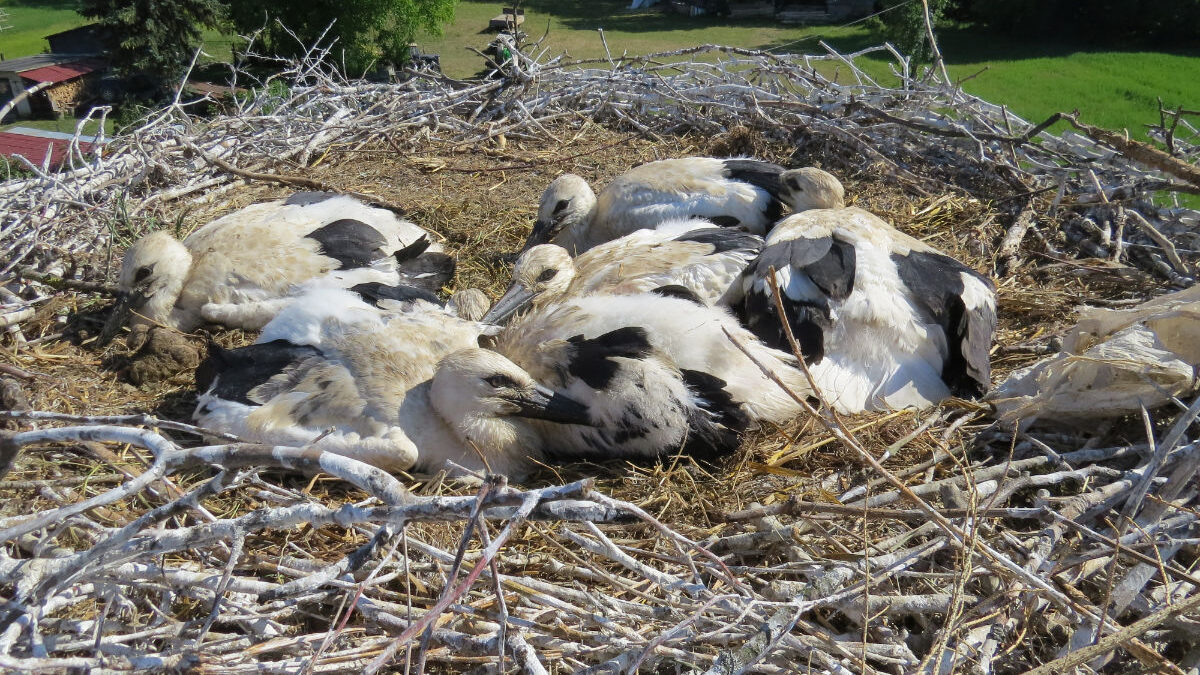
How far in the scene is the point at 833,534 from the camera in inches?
91.3

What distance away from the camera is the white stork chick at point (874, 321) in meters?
3.00

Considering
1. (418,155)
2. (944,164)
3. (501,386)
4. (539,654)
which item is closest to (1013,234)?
(944,164)

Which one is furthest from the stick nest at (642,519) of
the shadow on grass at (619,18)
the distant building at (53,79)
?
the shadow on grass at (619,18)

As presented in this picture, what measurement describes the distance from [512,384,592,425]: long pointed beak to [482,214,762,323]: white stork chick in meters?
0.68

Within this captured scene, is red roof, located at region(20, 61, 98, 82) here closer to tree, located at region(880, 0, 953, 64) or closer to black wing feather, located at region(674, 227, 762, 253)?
tree, located at region(880, 0, 953, 64)

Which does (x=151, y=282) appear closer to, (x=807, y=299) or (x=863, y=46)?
(x=807, y=299)

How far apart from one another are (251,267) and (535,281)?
1.28 m

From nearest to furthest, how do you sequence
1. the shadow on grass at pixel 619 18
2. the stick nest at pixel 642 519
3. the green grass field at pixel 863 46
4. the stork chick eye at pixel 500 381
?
the stick nest at pixel 642 519
the stork chick eye at pixel 500 381
the green grass field at pixel 863 46
the shadow on grass at pixel 619 18

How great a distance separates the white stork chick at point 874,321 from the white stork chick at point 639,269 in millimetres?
221

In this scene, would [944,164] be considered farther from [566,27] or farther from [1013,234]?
[566,27]

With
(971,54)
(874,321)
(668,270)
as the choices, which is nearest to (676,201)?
(668,270)

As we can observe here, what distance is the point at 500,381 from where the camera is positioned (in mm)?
2756

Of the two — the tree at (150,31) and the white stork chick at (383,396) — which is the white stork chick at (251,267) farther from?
the tree at (150,31)

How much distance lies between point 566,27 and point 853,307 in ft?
90.3
